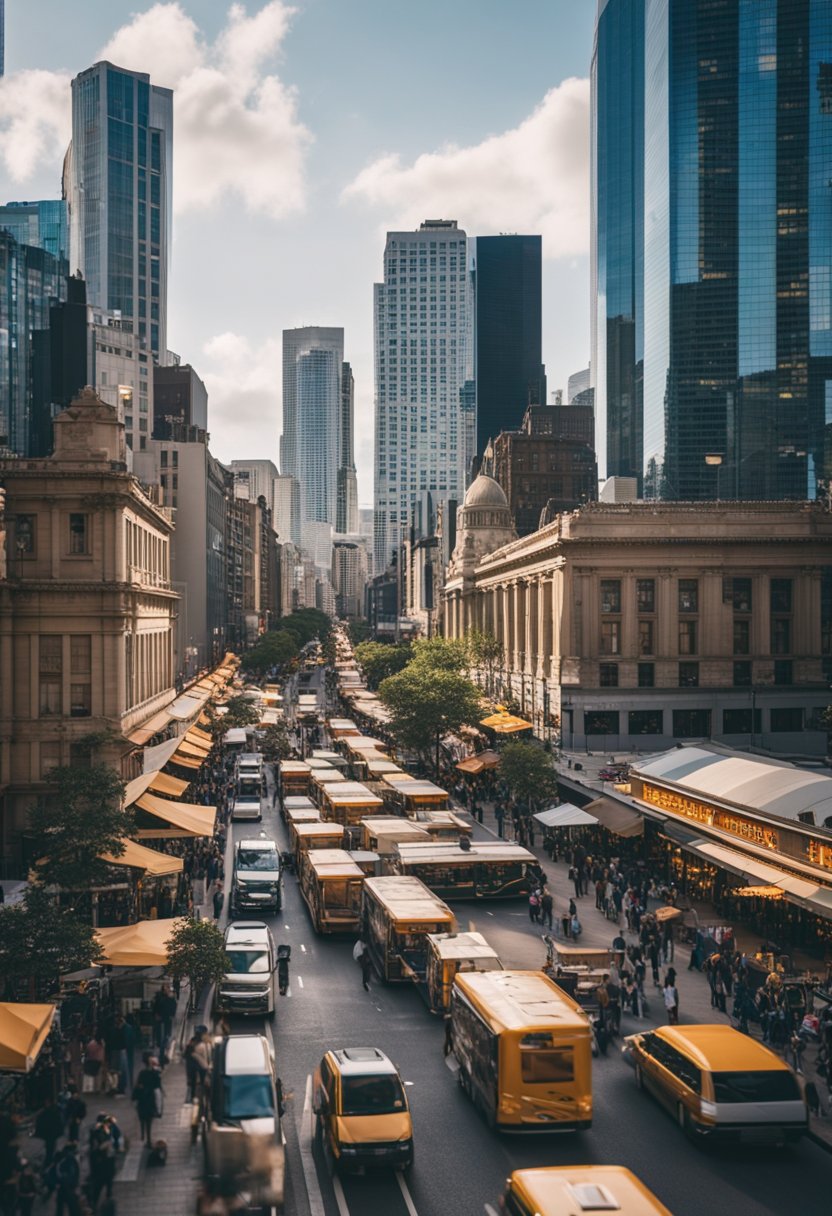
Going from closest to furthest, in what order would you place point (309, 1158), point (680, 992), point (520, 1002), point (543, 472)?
point (309, 1158) → point (520, 1002) → point (680, 992) → point (543, 472)

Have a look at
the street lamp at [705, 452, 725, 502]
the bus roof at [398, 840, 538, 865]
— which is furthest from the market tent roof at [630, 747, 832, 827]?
the street lamp at [705, 452, 725, 502]

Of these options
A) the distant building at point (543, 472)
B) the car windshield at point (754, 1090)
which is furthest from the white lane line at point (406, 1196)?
the distant building at point (543, 472)

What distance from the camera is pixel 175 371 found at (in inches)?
6747

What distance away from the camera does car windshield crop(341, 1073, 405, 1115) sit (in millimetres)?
19641

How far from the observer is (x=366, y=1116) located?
19578mm

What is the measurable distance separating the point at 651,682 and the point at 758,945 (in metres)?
45.1

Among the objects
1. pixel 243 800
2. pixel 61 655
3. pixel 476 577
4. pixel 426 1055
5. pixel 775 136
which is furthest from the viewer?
pixel 775 136

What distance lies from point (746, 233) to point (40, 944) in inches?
6850

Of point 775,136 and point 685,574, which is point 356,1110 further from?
point 775,136

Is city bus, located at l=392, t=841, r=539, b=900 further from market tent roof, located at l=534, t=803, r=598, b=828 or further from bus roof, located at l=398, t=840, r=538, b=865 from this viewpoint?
market tent roof, located at l=534, t=803, r=598, b=828

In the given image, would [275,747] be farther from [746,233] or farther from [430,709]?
[746,233]

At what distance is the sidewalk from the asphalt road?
5.52ft

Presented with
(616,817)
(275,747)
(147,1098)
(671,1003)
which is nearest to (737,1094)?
(671,1003)

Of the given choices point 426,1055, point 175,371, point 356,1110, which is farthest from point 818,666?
point 175,371
